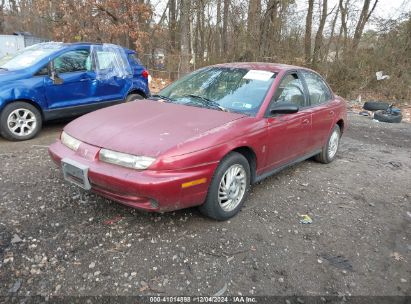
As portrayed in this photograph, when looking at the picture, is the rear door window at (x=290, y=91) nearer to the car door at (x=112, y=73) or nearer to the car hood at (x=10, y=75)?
the car door at (x=112, y=73)

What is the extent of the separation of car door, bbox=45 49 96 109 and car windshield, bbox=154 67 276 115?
2550 mm

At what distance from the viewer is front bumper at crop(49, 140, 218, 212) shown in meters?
2.83

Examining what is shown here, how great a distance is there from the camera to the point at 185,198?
3.03 meters

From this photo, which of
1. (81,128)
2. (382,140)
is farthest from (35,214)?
(382,140)

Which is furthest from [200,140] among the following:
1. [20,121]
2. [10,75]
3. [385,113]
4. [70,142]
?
[385,113]

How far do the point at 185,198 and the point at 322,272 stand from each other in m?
1.31

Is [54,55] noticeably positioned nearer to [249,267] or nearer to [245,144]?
[245,144]

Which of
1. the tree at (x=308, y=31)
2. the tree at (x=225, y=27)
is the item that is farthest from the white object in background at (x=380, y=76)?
the tree at (x=225, y=27)

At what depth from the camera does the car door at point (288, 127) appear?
12.8 ft

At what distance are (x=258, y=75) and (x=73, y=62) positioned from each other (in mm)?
3826

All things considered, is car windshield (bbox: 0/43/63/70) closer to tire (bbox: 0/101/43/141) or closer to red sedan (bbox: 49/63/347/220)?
tire (bbox: 0/101/43/141)

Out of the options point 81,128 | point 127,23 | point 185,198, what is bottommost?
point 185,198

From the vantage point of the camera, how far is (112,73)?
6.88m

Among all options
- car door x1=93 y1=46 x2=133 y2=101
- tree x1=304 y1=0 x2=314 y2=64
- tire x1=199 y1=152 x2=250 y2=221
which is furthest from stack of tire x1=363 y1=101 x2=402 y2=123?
tire x1=199 y1=152 x2=250 y2=221
